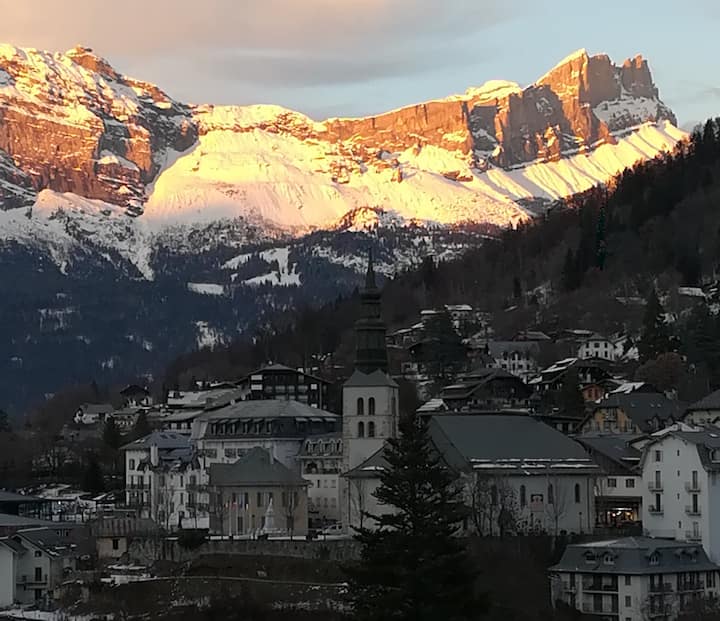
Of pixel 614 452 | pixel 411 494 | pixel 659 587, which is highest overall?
pixel 614 452

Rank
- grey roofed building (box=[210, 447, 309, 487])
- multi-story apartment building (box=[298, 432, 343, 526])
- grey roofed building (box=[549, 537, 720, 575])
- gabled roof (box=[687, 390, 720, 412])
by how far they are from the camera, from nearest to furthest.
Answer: grey roofed building (box=[549, 537, 720, 575])
grey roofed building (box=[210, 447, 309, 487])
multi-story apartment building (box=[298, 432, 343, 526])
gabled roof (box=[687, 390, 720, 412])

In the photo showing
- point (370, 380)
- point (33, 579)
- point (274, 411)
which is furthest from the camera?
point (274, 411)

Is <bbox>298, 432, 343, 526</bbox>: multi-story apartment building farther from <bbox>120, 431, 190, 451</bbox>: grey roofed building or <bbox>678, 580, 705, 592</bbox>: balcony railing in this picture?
<bbox>678, 580, 705, 592</bbox>: balcony railing

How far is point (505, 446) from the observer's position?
105000 mm

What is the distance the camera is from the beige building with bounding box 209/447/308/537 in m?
109

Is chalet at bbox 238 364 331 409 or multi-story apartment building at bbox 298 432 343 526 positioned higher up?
chalet at bbox 238 364 331 409

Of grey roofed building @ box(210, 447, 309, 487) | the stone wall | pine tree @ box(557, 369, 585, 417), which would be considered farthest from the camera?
pine tree @ box(557, 369, 585, 417)

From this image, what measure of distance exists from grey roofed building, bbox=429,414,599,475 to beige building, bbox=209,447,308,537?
28.9ft

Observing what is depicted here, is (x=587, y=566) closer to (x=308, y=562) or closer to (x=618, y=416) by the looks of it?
→ (x=308, y=562)

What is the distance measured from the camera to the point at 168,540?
104m

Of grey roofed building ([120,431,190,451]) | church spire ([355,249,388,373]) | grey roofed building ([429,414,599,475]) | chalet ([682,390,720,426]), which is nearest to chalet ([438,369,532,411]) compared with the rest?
grey roofed building ([120,431,190,451])

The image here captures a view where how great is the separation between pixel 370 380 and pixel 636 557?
801 inches

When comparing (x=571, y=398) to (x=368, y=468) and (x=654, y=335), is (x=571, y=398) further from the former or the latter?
(x=368, y=468)

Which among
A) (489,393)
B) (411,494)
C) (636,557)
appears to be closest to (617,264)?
(489,393)
